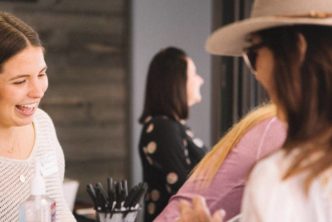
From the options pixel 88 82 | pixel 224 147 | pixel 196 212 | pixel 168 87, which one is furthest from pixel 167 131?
pixel 196 212

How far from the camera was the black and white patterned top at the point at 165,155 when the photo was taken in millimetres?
3094

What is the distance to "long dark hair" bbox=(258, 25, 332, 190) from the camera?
3.26 ft

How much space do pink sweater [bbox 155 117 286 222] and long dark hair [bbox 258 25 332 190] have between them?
28 centimetres

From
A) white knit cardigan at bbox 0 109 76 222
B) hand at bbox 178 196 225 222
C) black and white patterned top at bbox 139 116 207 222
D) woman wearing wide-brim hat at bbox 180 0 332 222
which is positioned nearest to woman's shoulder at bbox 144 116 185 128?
black and white patterned top at bbox 139 116 207 222

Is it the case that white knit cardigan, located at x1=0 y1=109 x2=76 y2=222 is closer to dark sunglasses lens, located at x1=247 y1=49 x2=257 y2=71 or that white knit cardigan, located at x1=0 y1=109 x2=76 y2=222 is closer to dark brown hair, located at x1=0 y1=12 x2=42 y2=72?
dark brown hair, located at x1=0 y1=12 x2=42 y2=72

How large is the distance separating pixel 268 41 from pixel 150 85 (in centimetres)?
224

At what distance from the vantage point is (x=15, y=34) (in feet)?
5.75

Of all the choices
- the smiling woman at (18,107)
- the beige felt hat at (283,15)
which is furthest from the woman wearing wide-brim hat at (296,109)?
the smiling woman at (18,107)

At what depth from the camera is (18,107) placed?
5.78 ft

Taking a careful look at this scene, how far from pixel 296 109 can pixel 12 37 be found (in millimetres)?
941

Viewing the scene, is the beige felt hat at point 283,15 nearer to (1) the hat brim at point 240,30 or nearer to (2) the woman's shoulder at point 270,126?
(1) the hat brim at point 240,30

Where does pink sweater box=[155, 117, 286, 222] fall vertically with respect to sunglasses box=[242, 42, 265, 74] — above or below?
below

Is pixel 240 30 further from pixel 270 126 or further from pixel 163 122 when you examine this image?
pixel 163 122

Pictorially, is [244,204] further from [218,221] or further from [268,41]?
[268,41]
